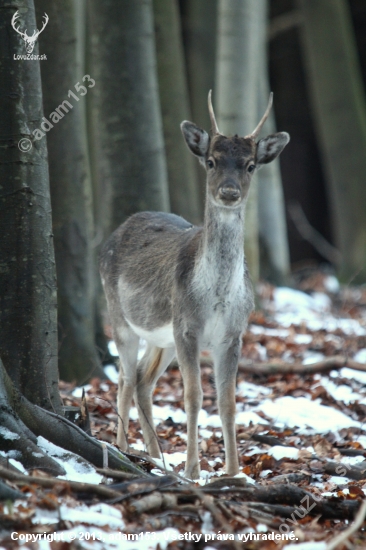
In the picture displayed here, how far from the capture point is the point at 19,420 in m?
4.34

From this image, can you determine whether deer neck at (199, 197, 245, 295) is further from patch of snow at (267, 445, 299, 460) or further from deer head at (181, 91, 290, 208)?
patch of snow at (267, 445, 299, 460)

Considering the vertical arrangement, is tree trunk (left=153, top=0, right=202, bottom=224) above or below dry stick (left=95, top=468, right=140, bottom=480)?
above

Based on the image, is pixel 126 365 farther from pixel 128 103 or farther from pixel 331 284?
pixel 331 284

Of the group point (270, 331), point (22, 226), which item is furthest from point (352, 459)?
point (270, 331)

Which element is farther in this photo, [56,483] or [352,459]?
[352,459]

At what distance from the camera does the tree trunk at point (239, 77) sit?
1102 cm

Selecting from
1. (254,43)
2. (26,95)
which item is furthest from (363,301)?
(26,95)

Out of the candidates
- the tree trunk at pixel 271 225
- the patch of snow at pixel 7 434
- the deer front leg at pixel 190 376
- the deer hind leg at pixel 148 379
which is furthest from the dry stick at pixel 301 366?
the tree trunk at pixel 271 225

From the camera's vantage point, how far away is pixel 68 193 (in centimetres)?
757

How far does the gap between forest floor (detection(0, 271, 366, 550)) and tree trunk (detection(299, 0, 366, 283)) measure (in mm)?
4674

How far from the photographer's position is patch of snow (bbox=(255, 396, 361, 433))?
691 centimetres

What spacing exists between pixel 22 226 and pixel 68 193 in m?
2.77

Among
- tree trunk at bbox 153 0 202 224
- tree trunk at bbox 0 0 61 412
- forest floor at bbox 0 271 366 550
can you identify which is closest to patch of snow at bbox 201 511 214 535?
forest floor at bbox 0 271 366 550

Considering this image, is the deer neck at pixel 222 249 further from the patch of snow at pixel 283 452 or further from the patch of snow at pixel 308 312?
the patch of snow at pixel 308 312
